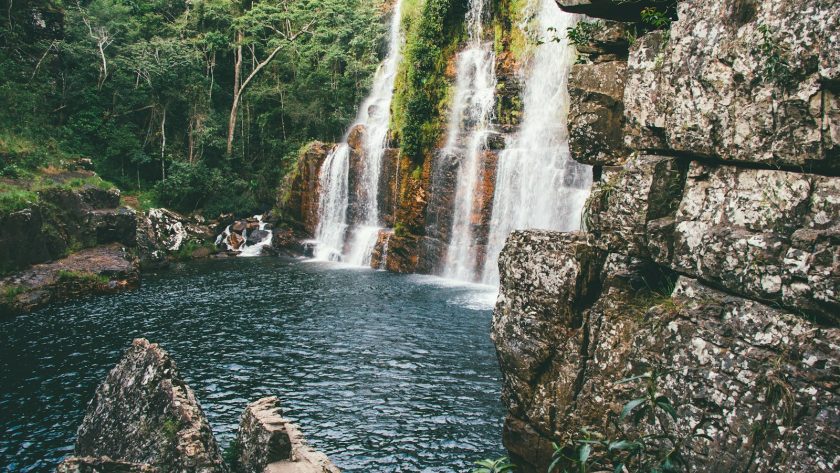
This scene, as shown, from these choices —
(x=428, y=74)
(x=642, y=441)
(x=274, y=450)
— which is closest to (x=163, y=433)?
(x=274, y=450)

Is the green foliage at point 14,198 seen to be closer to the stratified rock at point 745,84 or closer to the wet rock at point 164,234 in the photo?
the wet rock at point 164,234

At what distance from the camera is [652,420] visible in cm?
705

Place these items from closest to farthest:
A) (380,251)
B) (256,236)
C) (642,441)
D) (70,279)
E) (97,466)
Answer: (642,441), (97,466), (70,279), (380,251), (256,236)

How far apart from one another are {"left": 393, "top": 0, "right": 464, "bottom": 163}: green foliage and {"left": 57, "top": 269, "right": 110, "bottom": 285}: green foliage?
1761 centimetres

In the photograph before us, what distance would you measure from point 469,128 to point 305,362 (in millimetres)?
18378

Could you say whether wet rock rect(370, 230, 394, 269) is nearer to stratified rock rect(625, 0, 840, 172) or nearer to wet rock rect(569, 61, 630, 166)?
wet rock rect(569, 61, 630, 166)

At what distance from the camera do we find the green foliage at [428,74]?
32.1m

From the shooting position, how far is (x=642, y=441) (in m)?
4.87

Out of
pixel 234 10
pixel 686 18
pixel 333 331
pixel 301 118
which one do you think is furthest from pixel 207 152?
pixel 686 18

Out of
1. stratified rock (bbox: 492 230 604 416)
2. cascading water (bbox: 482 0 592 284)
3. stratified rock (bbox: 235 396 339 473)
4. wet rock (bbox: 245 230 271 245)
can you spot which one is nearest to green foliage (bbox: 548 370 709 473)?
stratified rock (bbox: 492 230 604 416)

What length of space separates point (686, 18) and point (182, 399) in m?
9.20

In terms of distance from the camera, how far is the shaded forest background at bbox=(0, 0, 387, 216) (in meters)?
38.0

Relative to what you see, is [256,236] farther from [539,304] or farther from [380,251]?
[539,304]

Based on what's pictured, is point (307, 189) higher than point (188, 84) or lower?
lower
